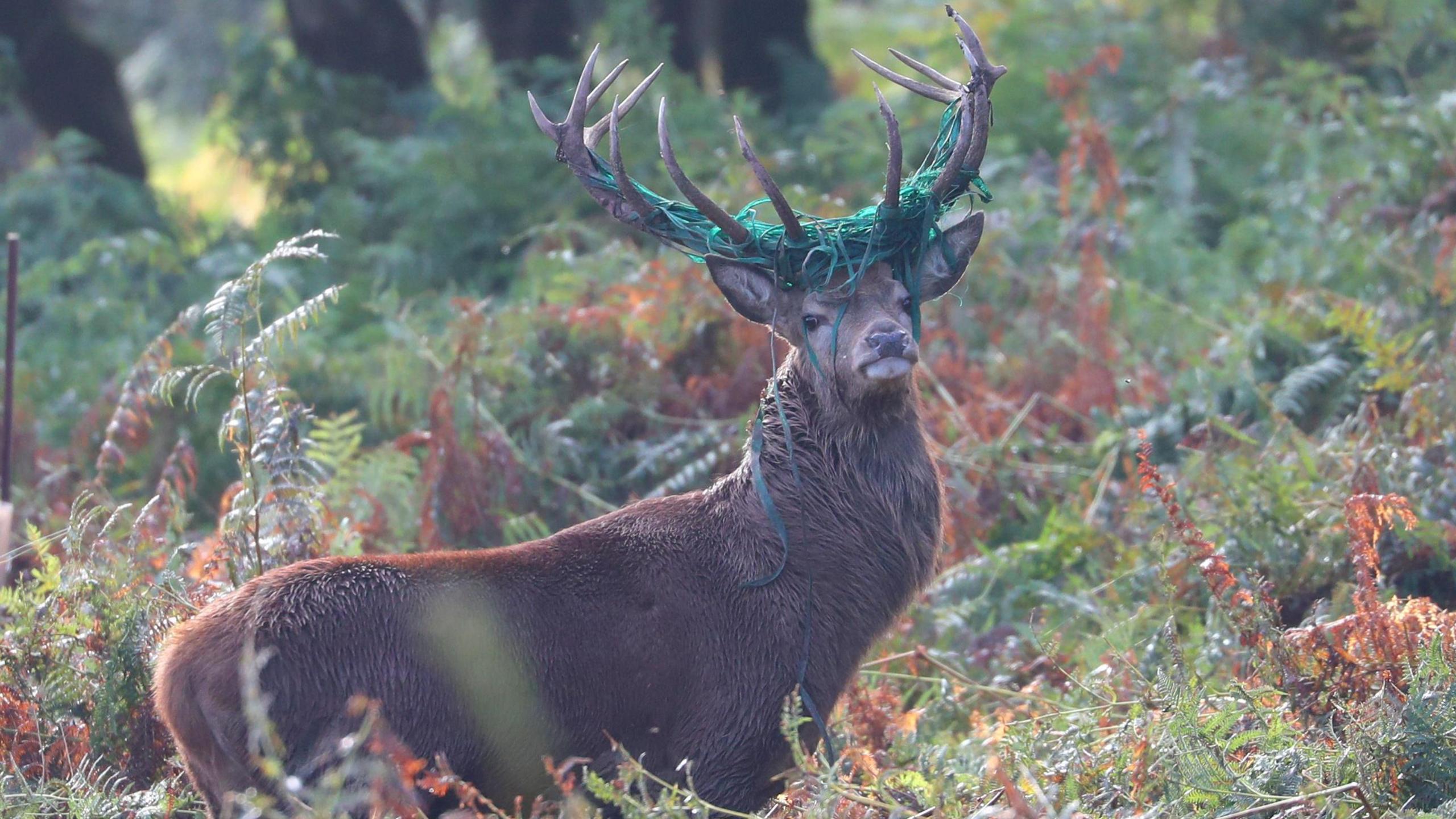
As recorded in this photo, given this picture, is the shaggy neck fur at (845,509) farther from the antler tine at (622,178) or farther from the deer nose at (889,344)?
the antler tine at (622,178)

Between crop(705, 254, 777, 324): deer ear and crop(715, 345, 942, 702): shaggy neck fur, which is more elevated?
crop(705, 254, 777, 324): deer ear

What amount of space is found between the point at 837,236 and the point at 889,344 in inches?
19.7

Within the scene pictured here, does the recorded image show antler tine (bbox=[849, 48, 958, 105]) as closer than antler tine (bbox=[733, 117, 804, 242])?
No

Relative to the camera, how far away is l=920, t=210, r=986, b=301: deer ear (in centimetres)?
543

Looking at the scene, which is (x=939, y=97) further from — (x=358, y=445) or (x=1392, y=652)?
(x=358, y=445)

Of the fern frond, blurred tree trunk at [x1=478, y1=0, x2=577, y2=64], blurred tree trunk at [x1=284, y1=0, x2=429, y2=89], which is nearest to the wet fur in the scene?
the fern frond

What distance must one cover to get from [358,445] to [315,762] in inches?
199

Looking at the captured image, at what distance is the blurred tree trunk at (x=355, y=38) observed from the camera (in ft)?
47.3

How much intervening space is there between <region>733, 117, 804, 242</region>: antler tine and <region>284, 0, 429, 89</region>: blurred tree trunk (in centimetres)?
1014

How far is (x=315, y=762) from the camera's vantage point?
13.4ft

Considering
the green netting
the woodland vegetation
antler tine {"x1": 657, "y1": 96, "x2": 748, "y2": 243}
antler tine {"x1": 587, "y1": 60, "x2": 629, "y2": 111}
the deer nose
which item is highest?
antler tine {"x1": 587, "y1": 60, "x2": 629, "y2": 111}

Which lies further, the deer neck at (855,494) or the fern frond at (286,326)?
the fern frond at (286,326)

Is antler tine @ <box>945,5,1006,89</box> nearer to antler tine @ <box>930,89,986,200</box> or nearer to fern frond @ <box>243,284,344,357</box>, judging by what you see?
antler tine @ <box>930,89,986,200</box>

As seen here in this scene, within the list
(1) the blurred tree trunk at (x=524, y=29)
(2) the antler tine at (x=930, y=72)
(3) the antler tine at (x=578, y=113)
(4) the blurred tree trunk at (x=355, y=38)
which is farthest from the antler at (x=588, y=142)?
(4) the blurred tree trunk at (x=355, y=38)
